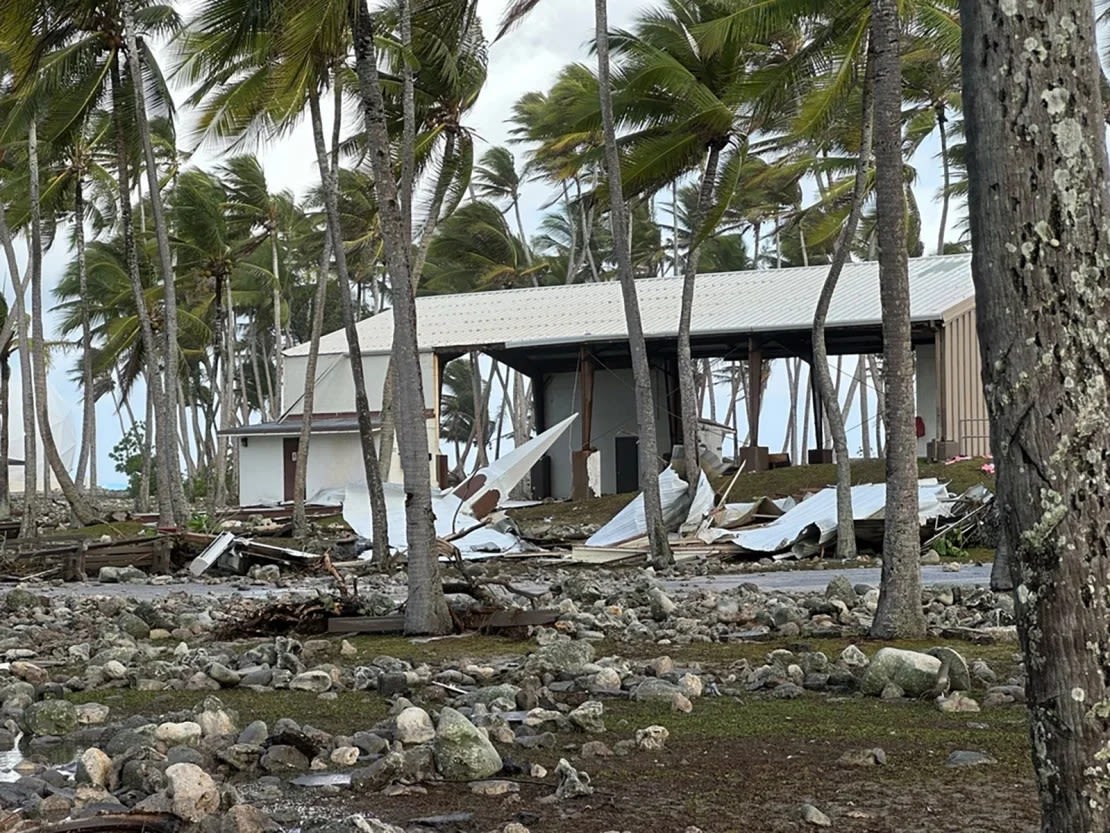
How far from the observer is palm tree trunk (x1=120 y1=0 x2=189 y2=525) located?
24875 millimetres

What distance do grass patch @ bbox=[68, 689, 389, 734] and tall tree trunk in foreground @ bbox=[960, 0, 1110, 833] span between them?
449cm

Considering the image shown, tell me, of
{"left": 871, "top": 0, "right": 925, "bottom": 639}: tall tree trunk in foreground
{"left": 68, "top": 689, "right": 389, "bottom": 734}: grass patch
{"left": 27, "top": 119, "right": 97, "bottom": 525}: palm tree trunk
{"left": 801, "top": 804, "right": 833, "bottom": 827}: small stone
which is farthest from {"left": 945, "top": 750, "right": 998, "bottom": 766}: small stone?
{"left": 27, "top": 119, "right": 97, "bottom": 525}: palm tree trunk

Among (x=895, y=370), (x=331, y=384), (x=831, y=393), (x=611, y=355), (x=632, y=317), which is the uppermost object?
(x=611, y=355)

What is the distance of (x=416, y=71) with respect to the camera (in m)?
21.5

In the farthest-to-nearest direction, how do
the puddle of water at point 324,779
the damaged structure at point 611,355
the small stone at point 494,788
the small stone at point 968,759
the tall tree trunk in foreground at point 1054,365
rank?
the damaged structure at point 611,355 → the puddle of water at point 324,779 → the small stone at point 968,759 → the small stone at point 494,788 → the tall tree trunk in foreground at point 1054,365

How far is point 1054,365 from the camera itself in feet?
11.6

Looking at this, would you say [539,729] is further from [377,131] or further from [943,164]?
[943,164]

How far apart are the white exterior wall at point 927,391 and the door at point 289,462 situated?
17295 mm

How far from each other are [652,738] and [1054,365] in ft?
11.8

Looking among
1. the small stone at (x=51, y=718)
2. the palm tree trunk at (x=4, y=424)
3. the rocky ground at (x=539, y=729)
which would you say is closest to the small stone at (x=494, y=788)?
the rocky ground at (x=539, y=729)

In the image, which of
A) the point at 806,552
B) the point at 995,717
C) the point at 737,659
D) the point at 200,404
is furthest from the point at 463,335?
the point at 200,404

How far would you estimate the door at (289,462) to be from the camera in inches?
1577

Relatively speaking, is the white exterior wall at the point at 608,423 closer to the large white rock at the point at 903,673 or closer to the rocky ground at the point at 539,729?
the rocky ground at the point at 539,729

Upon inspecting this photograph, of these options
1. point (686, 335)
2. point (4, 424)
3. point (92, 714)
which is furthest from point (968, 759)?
point (4, 424)
